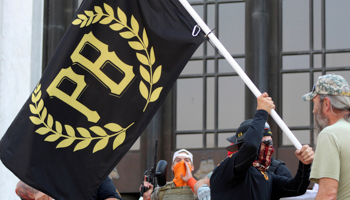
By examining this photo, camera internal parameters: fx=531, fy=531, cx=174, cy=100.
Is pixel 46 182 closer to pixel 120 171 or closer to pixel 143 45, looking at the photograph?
pixel 143 45

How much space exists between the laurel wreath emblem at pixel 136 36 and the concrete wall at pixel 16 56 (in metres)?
3.48

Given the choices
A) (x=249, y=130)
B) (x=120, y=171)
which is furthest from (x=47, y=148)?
(x=120, y=171)

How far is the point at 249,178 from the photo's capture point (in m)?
4.05

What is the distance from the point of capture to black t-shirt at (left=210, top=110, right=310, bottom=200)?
386cm

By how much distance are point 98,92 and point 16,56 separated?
3.69 m

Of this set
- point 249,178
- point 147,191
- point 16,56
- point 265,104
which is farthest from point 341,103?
point 16,56

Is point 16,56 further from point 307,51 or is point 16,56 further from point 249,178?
point 249,178

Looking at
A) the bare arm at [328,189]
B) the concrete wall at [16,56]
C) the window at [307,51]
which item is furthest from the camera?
the concrete wall at [16,56]

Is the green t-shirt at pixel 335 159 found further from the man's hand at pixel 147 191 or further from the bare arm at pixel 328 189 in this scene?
the man's hand at pixel 147 191

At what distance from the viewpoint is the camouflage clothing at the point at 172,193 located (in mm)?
6254

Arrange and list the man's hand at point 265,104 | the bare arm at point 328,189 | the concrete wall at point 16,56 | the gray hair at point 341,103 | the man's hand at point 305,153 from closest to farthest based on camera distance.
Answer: the bare arm at point 328,189, the gray hair at point 341,103, the man's hand at point 305,153, the man's hand at point 265,104, the concrete wall at point 16,56

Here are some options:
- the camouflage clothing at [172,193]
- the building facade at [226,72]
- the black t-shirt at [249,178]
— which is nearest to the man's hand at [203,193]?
the camouflage clothing at [172,193]

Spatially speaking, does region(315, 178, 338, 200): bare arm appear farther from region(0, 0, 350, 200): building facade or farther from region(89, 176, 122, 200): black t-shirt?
region(0, 0, 350, 200): building facade

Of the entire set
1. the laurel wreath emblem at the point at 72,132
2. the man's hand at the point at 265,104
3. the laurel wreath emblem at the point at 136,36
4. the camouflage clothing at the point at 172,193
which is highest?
the laurel wreath emblem at the point at 136,36
